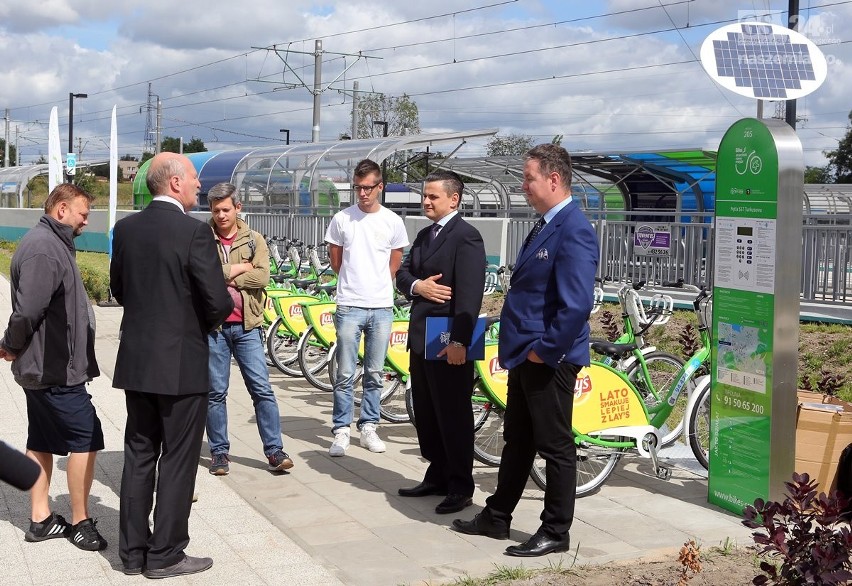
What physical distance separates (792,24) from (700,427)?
15.8 m

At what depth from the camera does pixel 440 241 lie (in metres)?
6.00

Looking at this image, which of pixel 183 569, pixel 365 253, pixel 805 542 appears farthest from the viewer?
pixel 365 253

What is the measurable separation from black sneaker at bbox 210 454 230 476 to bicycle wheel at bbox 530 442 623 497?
1.90m

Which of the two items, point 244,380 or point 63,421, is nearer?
point 63,421

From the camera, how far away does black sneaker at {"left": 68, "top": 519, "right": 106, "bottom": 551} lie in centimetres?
498

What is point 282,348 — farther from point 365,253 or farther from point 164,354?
point 164,354

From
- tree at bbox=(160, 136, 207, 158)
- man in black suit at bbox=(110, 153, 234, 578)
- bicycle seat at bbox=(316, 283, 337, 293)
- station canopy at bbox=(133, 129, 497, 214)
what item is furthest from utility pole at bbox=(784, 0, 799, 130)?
tree at bbox=(160, 136, 207, 158)

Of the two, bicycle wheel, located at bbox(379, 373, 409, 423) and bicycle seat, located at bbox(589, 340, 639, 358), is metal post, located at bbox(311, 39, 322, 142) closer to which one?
bicycle wheel, located at bbox(379, 373, 409, 423)

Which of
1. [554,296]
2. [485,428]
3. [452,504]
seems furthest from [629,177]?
[554,296]

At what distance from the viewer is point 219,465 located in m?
6.55

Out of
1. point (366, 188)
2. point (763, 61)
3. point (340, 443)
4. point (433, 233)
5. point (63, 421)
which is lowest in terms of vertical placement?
point (340, 443)

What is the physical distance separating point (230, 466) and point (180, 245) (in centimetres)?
262

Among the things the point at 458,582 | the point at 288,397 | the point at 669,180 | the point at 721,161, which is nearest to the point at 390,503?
the point at 458,582

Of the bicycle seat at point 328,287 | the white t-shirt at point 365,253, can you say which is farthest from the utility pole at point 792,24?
the white t-shirt at point 365,253
